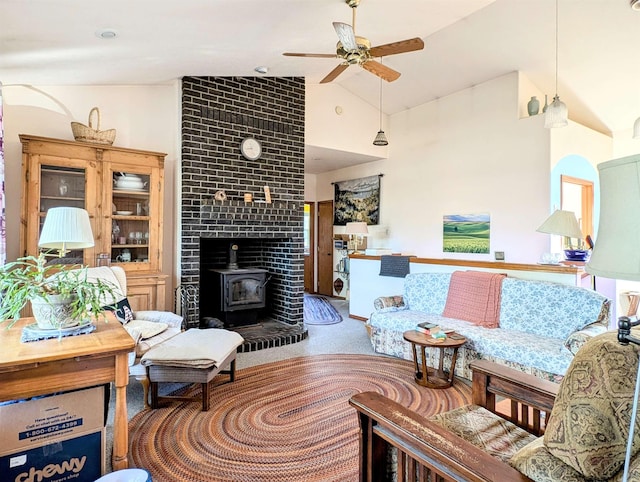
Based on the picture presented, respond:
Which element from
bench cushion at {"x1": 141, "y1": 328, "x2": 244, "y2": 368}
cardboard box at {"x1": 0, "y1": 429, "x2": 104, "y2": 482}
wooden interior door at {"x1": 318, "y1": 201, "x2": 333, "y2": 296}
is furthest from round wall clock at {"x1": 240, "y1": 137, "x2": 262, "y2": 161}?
cardboard box at {"x1": 0, "y1": 429, "x2": 104, "y2": 482}

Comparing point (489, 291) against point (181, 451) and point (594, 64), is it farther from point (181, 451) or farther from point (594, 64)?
point (181, 451)

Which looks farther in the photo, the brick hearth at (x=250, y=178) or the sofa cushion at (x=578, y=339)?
the brick hearth at (x=250, y=178)

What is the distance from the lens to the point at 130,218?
3799 mm

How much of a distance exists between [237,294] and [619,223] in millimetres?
4211

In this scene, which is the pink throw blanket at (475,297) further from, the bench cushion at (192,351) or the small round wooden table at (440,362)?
the bench cushion at (192,351)

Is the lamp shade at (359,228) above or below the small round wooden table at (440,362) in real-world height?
above

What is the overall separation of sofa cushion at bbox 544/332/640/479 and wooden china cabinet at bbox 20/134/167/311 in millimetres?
3616

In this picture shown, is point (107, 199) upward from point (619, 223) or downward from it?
upward

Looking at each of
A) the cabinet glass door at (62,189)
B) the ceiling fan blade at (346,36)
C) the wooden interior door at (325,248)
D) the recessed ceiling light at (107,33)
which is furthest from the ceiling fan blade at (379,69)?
the wooden interior door at (325,248)

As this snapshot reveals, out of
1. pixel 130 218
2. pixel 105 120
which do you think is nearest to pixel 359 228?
pixel 130 218

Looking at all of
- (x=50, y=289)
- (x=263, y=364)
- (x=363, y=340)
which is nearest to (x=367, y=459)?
(x=50, y=289)

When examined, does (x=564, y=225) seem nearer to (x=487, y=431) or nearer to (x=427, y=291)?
(x=427, y=291)

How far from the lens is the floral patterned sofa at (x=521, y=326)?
116 inches

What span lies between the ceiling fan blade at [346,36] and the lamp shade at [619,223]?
210 centimetres
